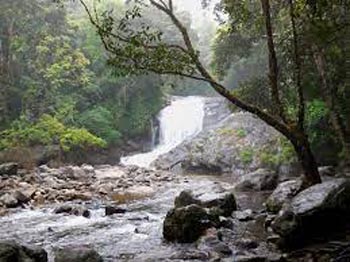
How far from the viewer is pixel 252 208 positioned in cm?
1308

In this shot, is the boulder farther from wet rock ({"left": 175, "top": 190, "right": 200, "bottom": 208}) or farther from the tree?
wet rock ({"left": 175, "top": 190, "right": 200, "bottom": 208})

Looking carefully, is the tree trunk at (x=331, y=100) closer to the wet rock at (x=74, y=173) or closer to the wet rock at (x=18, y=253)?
the wet rock at (x=18, y=253)

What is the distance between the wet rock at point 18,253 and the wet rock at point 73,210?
4.66 meters

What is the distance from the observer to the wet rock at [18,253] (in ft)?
23.5

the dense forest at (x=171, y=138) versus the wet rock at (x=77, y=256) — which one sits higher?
the dense forest at (x=171, y=138)

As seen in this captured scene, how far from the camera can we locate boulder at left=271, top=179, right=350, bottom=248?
28.3ft

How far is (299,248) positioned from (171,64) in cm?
474

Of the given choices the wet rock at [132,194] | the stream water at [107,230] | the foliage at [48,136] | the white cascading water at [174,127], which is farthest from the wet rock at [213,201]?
the white cascading water at [174,127]

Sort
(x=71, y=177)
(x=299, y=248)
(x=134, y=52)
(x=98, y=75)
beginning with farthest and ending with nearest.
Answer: (x=98, y=75), (x=71, y=177), (x=134, y=52), (x=299, y=248)

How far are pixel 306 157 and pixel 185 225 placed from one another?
338 centimetres

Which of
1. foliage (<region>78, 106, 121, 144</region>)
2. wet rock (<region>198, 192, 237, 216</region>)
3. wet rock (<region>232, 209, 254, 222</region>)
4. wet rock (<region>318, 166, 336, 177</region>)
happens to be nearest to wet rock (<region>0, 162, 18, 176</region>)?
foliage (<region>78, 106, 121, 144</region>)

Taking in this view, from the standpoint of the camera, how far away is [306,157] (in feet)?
37.2

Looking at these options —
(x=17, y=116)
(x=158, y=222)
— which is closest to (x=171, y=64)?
(x=158, y=222)

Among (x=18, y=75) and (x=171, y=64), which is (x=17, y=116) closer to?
(x=18, y=75)
